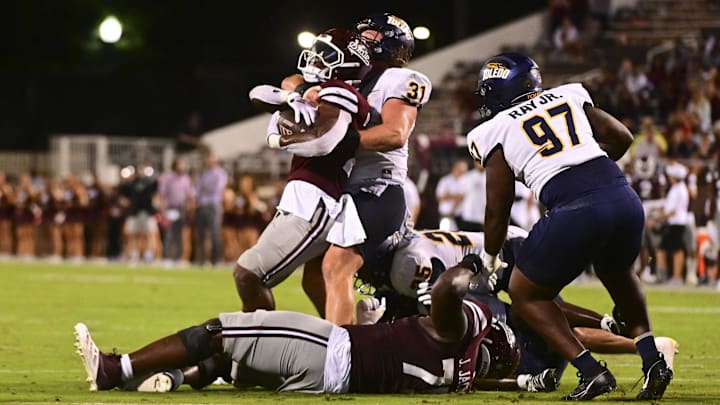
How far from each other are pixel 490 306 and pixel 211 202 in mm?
16603

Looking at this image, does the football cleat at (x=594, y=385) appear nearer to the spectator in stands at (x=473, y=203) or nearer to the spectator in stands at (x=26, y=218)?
the spectator in stands at (x=473, y=203)

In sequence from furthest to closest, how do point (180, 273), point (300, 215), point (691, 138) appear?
point (180, 273) < point (691, 138) < point (300, 215)

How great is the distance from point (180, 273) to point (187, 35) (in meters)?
19.1

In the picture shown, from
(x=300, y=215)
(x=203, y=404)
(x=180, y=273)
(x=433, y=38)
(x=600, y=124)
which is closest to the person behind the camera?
(x=203, y=404)

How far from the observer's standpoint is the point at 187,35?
40781mm

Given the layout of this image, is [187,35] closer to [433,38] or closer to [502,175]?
[433,38]

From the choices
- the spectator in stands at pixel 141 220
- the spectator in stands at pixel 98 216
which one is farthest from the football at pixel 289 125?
the spectator in stands at pixel 98 216

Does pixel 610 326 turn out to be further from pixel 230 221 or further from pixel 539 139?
pixel 230 221

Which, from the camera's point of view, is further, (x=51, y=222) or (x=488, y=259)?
(x=51, y=222)

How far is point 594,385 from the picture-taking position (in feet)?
23.1

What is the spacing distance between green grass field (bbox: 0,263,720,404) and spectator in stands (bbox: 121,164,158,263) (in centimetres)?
238

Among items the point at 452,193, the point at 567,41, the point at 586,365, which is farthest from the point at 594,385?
the point at 567,41

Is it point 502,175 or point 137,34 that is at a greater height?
point 137,34

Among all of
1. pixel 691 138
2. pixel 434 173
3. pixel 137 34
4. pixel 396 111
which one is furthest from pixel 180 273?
pixel 137 34
